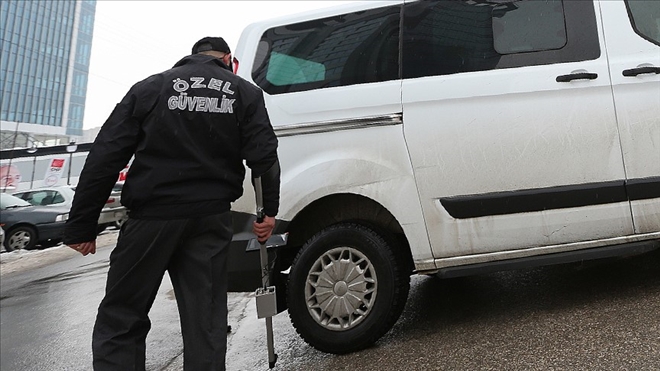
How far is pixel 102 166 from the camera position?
1.86m

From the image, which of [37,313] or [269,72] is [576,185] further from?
[37,313]

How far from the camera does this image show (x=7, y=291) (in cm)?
646

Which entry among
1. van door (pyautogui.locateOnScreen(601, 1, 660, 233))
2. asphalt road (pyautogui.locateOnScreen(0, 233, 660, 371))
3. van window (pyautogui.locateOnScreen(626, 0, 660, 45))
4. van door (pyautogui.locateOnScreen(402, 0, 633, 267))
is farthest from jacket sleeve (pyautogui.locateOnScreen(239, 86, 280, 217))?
van window (pyautogui.locateOnScreen(626, 0, 660, 45))

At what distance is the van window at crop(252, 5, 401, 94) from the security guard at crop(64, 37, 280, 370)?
0.77m

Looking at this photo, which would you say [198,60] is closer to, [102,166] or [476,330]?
[102,166]

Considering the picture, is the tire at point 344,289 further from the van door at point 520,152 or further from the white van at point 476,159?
the van door at point 520,152

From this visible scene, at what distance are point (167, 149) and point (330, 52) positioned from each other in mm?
1251

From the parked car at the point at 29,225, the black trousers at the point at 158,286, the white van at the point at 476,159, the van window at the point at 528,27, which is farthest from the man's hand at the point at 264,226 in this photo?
the parked car at the point at 29,225

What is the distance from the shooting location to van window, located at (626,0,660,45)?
2691mm

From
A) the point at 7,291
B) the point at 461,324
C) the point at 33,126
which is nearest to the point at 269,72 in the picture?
the point at 461,324

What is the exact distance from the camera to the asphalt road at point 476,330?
2.35 metres

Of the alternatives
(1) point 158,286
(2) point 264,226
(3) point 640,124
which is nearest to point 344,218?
(2) point 264,226

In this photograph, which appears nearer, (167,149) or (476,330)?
(167,149)

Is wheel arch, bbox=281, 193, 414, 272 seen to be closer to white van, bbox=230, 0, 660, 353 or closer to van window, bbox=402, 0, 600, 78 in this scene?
white van, bbox=230, 0, 660, 353
